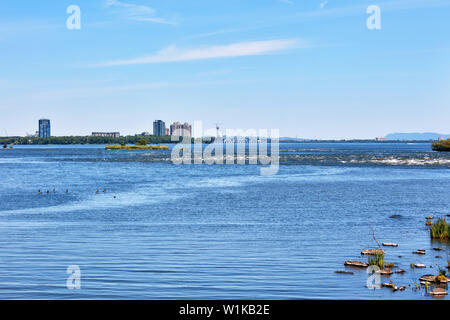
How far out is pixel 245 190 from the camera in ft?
207

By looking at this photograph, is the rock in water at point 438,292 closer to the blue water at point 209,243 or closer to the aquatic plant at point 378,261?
the blue water at point 209,243

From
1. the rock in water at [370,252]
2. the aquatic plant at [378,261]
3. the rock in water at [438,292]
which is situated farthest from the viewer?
the rock in water at [370,252]

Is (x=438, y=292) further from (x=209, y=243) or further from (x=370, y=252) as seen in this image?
(x=209, y=243)

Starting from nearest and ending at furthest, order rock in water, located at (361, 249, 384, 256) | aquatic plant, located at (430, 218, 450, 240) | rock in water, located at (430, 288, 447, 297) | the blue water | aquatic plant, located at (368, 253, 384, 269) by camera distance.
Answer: rock in water, located at (430, 288, 447, 297) → the blue water → aquatic plant, located at (368, 253, 384, 269) → rock in water, located at (361, 249, 384, 256) → aquatic plant, located at (430, 218, 450, 240)

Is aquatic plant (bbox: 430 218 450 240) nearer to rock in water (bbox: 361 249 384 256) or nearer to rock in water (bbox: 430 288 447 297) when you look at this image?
rock in water (bbox: 361 249 384 256)

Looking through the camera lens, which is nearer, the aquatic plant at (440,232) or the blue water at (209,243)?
the blue water at (209,243)

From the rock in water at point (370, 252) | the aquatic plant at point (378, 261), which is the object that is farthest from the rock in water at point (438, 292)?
the rock in water at point (370, 252)

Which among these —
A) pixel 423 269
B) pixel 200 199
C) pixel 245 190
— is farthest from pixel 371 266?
pixel 245 190

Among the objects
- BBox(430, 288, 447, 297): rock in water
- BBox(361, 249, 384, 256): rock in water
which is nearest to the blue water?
BBox(430, 288, 447, 297): rock in water

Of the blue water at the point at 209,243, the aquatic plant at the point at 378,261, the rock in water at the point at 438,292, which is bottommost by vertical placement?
the blue water at the point at 209,243

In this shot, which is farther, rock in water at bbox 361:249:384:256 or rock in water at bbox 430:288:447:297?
rock in water at bbox 361:249:384:256

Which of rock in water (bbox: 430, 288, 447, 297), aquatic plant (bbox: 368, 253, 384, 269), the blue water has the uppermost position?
aquatic plant (bbox: 368, 253, 384, 269)

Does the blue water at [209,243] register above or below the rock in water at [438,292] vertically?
below
